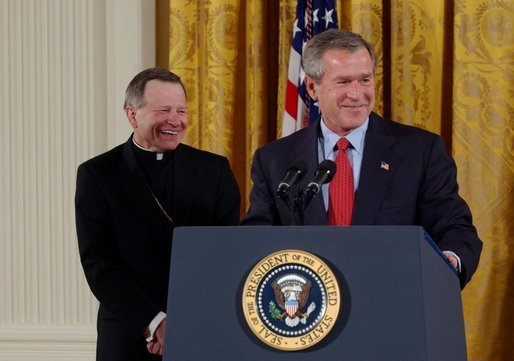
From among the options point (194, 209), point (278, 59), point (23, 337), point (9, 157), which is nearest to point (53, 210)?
point (9, 157)

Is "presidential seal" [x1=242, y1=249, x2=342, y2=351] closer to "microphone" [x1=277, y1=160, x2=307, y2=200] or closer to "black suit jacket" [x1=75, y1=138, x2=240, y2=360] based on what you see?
"microphone" [x1=277, y1=160, x2=307, y2=200]

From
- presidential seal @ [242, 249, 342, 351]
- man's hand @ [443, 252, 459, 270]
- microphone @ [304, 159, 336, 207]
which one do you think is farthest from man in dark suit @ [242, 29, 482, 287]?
presidential seal @ [242, 249, 342, 351]

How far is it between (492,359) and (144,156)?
212 cm

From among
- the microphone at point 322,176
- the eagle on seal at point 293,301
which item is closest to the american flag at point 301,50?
the microphone at point 322,176

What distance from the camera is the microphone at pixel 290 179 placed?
2.19 m

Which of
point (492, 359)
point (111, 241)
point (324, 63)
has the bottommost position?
point (492, 359)

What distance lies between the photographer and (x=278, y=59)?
4.84 m

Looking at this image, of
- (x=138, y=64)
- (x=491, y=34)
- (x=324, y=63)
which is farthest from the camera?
(x=138, y=64)

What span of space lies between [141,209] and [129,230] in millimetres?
83

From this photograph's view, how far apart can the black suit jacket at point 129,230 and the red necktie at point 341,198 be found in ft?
1.74

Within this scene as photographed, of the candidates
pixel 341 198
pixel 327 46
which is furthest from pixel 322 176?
pixel 327 46

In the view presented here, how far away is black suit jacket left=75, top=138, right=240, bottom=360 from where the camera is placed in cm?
309

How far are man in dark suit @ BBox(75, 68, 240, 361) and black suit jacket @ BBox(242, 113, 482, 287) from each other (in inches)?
13.2

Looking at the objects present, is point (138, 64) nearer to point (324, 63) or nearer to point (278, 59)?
point (278, 59)
